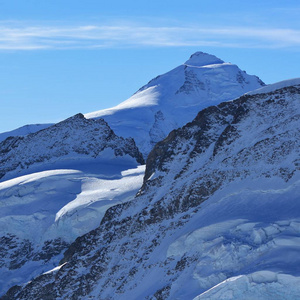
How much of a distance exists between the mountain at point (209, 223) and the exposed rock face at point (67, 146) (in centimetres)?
3274

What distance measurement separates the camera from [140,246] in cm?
7800

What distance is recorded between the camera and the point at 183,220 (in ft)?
254

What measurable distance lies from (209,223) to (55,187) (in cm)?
4179

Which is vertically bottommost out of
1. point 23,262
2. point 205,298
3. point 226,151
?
point 23,262

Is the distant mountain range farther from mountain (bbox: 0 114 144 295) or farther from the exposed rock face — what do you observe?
the exposed rock face

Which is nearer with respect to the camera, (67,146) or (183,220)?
(183,220)

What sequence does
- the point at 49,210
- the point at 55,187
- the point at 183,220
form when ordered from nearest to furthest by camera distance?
the point at 183,220, the point at 49,210, the point at 55,187

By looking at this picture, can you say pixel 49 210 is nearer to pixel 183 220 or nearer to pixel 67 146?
pixel 67 146

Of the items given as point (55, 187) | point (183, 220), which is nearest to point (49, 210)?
point (55, 187)

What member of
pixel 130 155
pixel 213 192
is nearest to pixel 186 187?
pixel 213 192

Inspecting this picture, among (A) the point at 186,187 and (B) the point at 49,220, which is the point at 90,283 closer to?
(A) the point at 186,187

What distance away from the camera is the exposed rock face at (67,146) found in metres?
125

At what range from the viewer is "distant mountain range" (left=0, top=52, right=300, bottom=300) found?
6538 centimetres

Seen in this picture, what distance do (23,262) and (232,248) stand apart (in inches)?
1551
